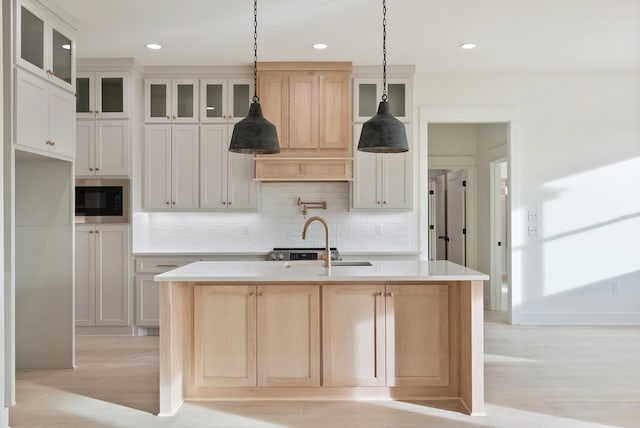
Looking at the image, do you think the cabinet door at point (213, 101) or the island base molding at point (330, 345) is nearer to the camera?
the island base molding at point (330, 345)

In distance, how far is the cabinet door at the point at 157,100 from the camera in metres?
5.52

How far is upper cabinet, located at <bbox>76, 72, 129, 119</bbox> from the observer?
5270mm

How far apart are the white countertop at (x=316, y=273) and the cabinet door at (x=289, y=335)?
0.17m

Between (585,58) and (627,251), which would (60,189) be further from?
(627,251)

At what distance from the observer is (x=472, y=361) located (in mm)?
3082

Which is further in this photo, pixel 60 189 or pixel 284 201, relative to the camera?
pixel 284 201

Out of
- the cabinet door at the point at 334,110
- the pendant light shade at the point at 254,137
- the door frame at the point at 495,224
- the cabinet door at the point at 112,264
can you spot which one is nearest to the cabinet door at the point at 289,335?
the pendant light shade at the point at 254,137

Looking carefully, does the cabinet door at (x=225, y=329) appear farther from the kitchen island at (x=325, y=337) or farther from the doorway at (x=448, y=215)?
the doorway at (x=448, y=215)

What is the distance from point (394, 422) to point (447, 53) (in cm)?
359

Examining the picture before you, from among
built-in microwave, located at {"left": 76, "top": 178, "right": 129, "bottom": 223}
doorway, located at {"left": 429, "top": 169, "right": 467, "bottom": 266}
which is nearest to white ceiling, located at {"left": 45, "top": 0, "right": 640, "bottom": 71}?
built-in microwave, located at {"left": 76, "top": 178, "right": 129, "bottom": 223}

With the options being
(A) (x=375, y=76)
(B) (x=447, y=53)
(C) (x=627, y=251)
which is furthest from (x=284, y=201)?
(C) (x=627, y=251)

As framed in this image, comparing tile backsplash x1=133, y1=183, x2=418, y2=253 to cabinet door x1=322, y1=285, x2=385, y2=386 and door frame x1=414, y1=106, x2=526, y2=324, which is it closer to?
door frame x1=414, y1=106, x2=526, y2=324

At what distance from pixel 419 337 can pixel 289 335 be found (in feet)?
2.80

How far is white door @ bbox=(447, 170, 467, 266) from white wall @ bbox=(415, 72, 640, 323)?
4.86 feet
